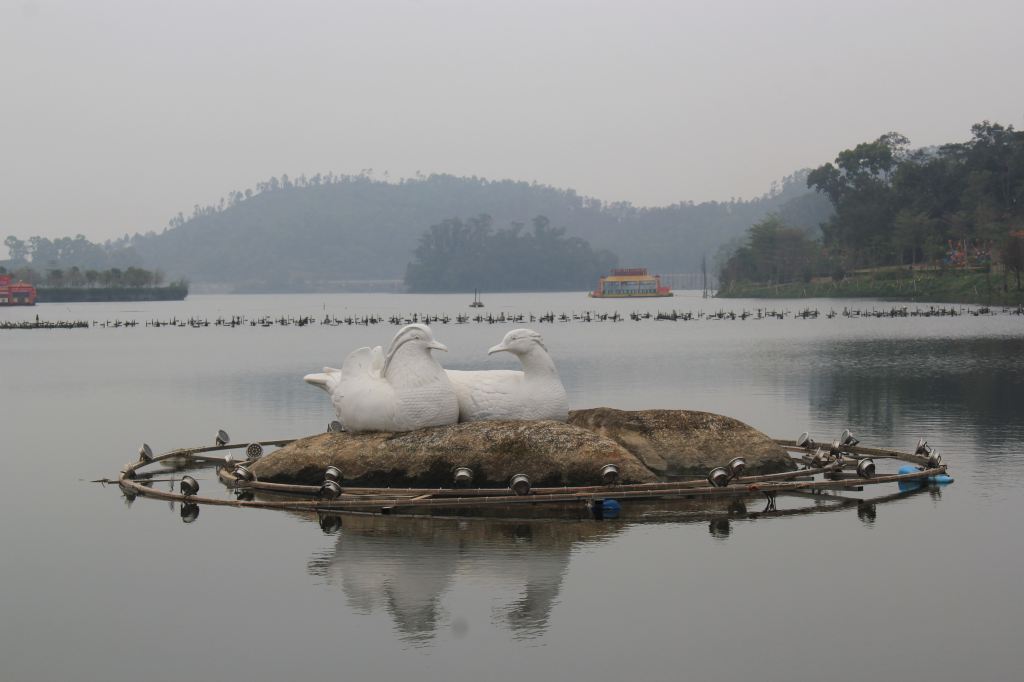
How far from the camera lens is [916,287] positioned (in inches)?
4860

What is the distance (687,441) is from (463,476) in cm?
447

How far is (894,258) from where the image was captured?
455ft

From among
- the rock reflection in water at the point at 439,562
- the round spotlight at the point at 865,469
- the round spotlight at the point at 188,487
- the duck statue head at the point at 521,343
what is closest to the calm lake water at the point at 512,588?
the rock reflection in water at the point at 439,562

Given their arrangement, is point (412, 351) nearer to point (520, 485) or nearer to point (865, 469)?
point (520, 485)

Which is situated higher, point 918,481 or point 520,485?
point 520,485

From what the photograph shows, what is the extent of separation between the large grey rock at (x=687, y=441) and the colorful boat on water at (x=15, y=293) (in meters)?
177

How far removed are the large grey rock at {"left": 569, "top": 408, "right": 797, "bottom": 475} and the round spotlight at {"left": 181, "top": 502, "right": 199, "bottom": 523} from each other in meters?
7.05

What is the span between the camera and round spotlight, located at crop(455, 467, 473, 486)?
57.0 ft

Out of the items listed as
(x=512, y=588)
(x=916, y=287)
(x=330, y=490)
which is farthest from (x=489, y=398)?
(x=916, y=287)

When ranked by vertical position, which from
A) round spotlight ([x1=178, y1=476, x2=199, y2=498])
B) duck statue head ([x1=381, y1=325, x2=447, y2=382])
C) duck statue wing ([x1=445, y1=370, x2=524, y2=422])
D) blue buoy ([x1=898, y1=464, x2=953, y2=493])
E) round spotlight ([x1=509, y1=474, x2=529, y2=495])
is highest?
duck statue head ([x1=381, y1=325, x2=447, y2=382])

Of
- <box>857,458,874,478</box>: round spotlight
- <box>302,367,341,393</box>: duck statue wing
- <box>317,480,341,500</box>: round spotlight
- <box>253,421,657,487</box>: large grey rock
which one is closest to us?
<box>317,480,341,500</box>: round spotlight

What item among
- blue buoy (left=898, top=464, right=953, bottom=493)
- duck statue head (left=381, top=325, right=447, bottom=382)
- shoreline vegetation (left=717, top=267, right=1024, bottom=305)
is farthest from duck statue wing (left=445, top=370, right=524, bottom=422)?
shoreline vegetation (left=717, top=267, right=1024, bottom=305)

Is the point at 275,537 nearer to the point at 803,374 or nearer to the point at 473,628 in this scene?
the point at 473,628

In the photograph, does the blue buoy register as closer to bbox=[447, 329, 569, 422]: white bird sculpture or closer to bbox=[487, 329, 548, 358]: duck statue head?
bbox=[447, 329, 569, 422]: white bird sculpture
